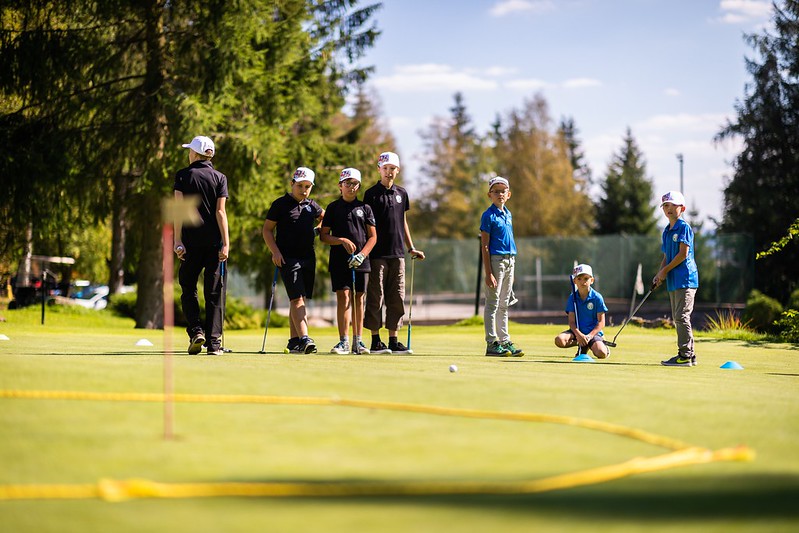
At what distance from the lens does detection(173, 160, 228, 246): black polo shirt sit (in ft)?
30.9

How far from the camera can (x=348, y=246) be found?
10.1m

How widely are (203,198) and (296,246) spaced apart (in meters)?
1.17

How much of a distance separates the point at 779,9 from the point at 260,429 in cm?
3566

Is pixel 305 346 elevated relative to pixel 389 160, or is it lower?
lower

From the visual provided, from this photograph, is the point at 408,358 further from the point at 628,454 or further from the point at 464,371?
the point at 628,454

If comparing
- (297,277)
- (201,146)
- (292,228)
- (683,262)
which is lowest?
(297,277)

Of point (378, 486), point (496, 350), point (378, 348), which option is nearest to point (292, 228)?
point (378, 348)

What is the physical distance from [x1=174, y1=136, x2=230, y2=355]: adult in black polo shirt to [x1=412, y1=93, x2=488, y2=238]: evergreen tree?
55826 mm

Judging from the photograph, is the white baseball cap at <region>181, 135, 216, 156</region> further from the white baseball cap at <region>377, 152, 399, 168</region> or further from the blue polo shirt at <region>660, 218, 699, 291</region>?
the blue polo shirt at <region>660, 218, 699, 291</region>

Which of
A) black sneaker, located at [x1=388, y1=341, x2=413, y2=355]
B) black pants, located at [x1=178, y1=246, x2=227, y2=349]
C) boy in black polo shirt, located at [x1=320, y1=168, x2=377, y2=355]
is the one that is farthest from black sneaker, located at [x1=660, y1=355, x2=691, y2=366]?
black pants, located at [x1=178, y1=246, x2=227, y2=349]

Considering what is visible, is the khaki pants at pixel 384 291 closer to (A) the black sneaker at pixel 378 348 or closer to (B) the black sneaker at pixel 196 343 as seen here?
(A) the black sneaker at pixel 378 348

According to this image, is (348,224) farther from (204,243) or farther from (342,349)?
(204,243)

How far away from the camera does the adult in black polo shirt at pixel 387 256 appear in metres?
10.5

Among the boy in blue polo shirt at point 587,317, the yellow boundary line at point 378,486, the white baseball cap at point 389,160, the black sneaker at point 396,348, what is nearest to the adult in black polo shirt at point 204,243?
the white baseball cap at point 389,160
